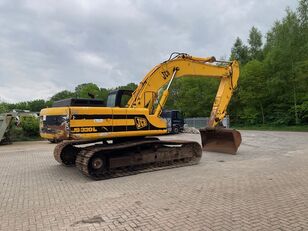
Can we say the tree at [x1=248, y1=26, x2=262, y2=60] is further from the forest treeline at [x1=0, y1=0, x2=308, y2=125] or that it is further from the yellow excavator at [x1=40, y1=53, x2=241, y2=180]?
the yellow excavator at [x1=40, y1=53, x2=241, y2=180]

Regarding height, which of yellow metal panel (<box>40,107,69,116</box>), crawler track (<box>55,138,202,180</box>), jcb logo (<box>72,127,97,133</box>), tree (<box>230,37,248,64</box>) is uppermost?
tree (<box>230,37,248,64</box>)

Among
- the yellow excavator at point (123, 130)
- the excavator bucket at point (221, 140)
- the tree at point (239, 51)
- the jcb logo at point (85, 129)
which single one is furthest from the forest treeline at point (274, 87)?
the jcb logo at point (85, 129)

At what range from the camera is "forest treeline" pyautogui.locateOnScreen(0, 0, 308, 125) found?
95.7ft

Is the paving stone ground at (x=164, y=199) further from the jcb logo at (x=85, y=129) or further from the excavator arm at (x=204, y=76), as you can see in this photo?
the excavator arm at (x=204, y=76)

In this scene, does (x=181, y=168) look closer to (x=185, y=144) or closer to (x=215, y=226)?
(x=185, y=144)

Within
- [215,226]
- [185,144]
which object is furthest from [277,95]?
[215,226]

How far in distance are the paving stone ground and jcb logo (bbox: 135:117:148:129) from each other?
140 centimetres

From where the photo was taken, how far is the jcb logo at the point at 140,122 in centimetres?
943

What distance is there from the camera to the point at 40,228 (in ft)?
16.0

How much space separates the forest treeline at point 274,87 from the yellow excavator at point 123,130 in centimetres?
1352

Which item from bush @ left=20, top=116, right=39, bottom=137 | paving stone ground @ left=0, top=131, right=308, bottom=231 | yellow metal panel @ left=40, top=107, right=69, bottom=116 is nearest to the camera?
paving stone ground @ left=0, top=131, right=308, bottom=231

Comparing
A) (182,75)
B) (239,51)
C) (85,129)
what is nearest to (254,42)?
(239,51)

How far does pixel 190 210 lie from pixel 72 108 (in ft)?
13.6

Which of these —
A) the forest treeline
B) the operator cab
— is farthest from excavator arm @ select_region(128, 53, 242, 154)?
the forest treeline
